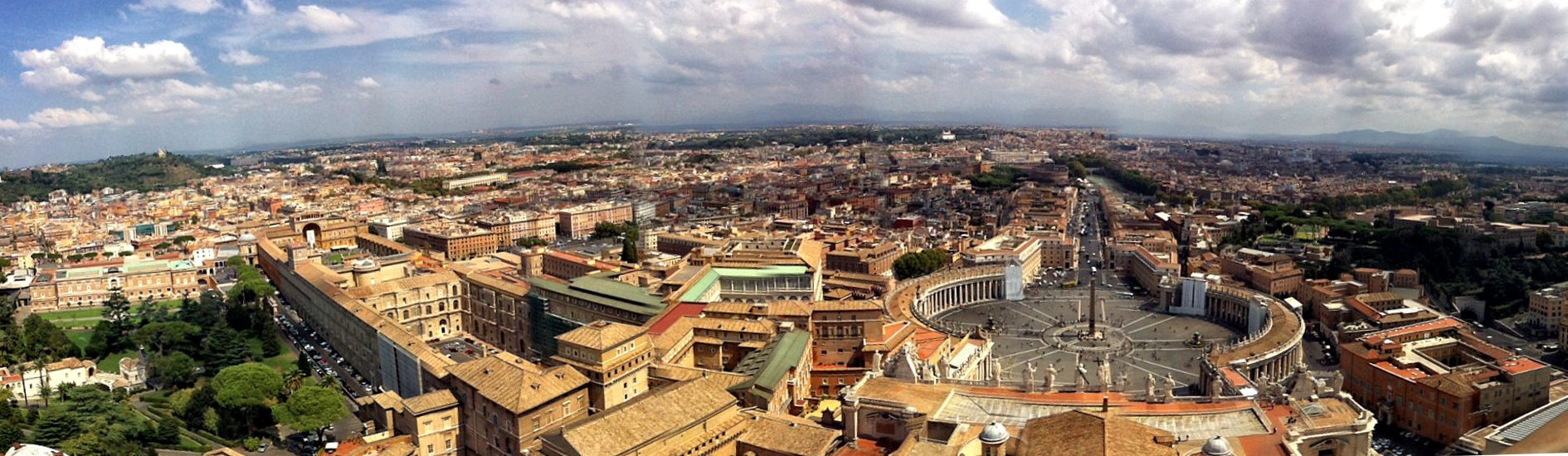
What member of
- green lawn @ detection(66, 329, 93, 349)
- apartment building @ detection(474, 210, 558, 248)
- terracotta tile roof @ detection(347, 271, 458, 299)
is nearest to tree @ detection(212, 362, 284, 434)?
terracotta tile roof @ detection(347, 271, 458, 299)

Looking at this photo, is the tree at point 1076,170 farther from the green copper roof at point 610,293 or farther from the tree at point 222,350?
the tree at point 222,350

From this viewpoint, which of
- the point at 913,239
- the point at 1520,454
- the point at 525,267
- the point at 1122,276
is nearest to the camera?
the point at 1520,454

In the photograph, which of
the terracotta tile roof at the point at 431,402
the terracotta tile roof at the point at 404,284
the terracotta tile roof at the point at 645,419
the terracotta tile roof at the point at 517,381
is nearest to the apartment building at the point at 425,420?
the terracotta tile roof at the point at 431,402

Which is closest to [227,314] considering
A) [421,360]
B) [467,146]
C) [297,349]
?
[297,349]

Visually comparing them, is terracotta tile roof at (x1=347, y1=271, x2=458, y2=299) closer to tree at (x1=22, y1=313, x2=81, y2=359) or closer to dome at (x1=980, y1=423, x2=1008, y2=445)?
tree at (x1=22, y1=313, x2=81, y2=359)

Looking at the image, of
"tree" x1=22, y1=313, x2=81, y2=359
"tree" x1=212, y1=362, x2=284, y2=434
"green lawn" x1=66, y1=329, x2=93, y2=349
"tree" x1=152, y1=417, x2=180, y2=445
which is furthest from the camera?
"green lawn" x1=66, y1=329, x2=93, y2=349

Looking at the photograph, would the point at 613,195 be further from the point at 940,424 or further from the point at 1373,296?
the point at 940,424
